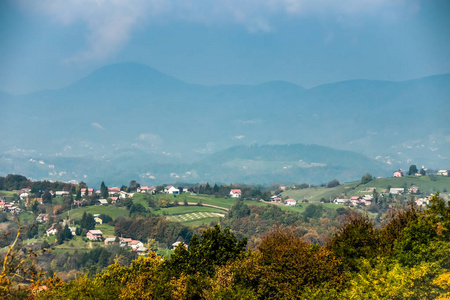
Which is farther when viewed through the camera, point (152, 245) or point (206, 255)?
point (152, 245)

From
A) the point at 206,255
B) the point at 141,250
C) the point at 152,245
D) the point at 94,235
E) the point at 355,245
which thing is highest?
the point at 355,245

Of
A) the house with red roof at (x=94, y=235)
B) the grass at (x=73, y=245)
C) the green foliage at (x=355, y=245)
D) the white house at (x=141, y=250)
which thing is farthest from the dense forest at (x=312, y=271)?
the house with red roof at (x=94, y=235)

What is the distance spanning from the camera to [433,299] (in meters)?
34.7

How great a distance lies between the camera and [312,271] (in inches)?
1655

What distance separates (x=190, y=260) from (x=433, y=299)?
23.1 metres

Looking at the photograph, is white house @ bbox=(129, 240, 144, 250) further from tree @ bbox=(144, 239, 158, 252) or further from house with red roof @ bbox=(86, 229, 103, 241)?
house with red roof @ bbox=(86, 229, 103, 241)

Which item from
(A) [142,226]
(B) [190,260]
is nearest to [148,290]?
(B) [190,260]

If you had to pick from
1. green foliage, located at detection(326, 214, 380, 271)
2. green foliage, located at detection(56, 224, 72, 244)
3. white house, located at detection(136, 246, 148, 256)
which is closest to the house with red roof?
green foliage, located at detection(56, 224, 72, 244)

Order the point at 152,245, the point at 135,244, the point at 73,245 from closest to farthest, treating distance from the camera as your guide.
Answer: the point at 152,245 < the point at 73,245 < the point at 135,244

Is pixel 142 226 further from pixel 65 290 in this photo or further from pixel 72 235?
pixel 65 290

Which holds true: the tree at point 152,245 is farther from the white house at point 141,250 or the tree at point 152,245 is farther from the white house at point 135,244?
the white house at point 135,244

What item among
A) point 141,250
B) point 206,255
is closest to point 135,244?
point 141,250

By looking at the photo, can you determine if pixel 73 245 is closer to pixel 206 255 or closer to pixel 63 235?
pixel 63 235

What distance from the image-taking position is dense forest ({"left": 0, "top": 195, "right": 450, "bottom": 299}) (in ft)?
118
